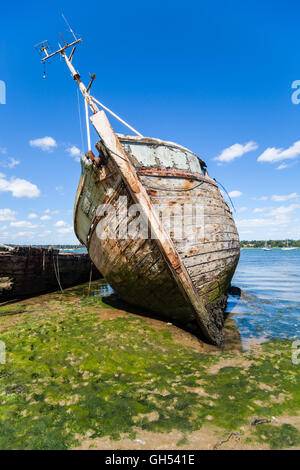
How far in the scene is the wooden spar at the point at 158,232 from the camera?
4.47 meters

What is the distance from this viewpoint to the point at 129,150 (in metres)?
5.25

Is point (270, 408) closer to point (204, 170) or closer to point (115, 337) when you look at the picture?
point (115, 337)

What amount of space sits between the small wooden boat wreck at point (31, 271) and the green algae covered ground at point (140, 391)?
12.1 feet

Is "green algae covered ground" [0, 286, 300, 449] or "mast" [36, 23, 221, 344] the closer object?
"green algae covered ground" [0, 286, 300, 449]
